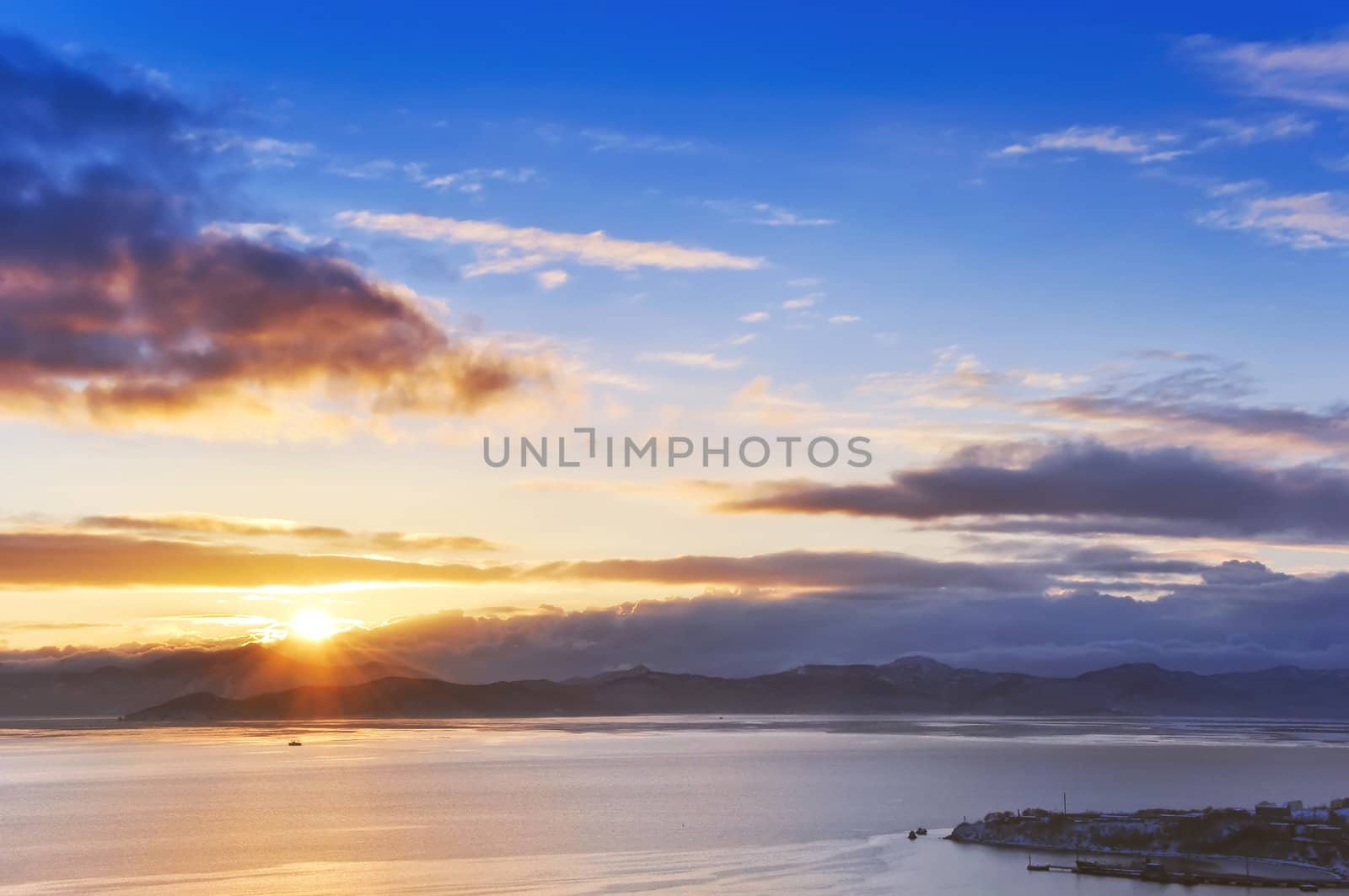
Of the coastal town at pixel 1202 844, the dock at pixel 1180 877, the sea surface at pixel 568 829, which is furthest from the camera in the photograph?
the sea surface at pixel 568 829

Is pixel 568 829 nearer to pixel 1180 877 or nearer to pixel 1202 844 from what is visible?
pixel 1202 844

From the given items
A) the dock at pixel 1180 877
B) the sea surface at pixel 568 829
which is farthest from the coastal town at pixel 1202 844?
the sea surface at pixel 568 829

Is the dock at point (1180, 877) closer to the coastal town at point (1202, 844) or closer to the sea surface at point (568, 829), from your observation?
the coastal town at point (1202, 844)

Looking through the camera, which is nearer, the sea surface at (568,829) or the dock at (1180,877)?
the dock at (1180,877)

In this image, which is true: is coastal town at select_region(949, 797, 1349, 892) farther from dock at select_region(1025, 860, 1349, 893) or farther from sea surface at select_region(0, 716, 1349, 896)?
sea surface at select_region(0, 716, 1349, 896)

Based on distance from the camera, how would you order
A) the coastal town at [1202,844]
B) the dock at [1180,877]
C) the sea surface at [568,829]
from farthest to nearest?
the sea surface at [568,829]
the coastal town at [1202,844]
the dock at [1180,877]

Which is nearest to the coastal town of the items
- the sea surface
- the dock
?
the dock

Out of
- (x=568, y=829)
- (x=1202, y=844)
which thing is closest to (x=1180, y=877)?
(x=1202, y=844)

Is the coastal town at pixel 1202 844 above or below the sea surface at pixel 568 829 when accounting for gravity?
above
